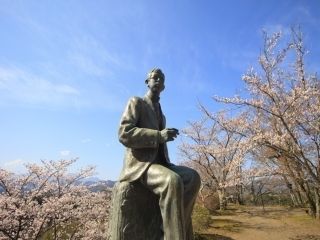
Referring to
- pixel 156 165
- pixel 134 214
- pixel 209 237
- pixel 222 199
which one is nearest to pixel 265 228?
pixel 209 237

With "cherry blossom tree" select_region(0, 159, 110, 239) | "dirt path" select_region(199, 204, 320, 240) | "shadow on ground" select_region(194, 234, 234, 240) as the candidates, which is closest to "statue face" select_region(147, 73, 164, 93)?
"cherry blossom tree" select_region(0, 159, 110, 239)

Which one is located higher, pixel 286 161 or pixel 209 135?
pixel 209 135

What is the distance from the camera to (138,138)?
3.49 metres

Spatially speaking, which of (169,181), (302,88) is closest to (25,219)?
(169,181)

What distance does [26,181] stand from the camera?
1183cm

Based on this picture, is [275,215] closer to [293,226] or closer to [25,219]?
[293,226]

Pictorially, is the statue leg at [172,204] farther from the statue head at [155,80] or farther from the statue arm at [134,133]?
the statue head at [155,80]

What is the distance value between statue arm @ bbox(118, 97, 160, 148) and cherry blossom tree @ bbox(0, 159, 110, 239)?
25.3ft

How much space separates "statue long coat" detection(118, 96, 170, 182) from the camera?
3486 mm

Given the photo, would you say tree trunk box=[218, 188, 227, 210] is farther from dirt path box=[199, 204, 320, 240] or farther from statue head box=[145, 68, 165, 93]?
statue head box=[145, 68, 165, 93]

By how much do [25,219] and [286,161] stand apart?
1125 centimetres

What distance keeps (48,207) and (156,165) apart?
8.30 meters

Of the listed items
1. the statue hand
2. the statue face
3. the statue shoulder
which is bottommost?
the statue hand

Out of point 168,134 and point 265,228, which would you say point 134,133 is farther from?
point 265,228
